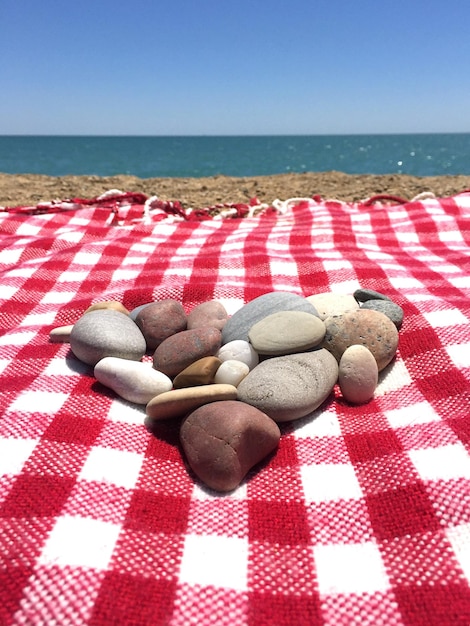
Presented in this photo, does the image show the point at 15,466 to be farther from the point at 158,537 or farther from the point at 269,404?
the point at 269,404

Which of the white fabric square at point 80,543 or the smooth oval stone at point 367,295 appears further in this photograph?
the smooth oval stone at point 367,295

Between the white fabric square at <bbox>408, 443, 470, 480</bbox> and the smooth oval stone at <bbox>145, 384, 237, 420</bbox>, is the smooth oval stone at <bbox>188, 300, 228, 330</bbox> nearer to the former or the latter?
the smooth oval stone at <bbox>145, 384, 237, 420</bbox>

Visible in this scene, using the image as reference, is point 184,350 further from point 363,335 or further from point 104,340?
point 363,335

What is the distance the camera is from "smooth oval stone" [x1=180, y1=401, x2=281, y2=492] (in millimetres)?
798

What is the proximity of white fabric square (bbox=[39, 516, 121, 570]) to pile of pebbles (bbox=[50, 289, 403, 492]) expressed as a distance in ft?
0.58

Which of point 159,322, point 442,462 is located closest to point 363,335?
point 442,462

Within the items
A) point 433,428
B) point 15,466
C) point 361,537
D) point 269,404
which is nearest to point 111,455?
point 15,466

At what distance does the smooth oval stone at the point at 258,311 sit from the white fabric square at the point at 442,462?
452mm

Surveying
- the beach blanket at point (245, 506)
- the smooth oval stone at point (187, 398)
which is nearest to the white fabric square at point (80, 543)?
the beach blanket at point (245, 506)

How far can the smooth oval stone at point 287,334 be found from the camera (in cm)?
106

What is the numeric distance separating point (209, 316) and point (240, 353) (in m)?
0.23

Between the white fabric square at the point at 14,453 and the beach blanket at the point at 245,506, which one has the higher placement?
the white fabric square at the point at 14,453

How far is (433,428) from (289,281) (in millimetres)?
847

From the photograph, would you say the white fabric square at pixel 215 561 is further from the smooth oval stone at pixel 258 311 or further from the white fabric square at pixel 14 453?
the smooth oval stone at pixel 258 311
